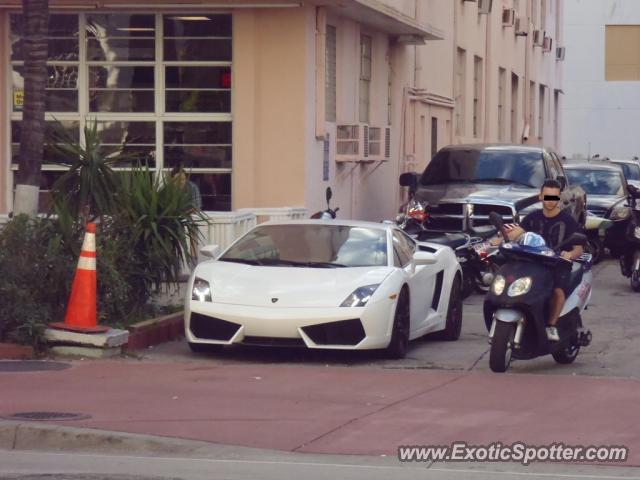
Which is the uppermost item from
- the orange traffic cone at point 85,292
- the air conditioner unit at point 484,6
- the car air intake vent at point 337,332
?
the air conditioner unit at point 484,6

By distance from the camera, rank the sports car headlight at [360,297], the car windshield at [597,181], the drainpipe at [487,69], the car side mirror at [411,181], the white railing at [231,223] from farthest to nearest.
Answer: the drainpipe at [487,69]
the car windshield at [597,181]
the car side mirror at [411,181]
the white railing at [231,223]
the sports car headlight at [360,297]

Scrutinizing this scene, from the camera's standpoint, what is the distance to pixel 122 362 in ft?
39.3

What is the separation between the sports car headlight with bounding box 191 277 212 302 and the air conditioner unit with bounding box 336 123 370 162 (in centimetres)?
886

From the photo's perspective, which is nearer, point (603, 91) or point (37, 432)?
point (37, 432)

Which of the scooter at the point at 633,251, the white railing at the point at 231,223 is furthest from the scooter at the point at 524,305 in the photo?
the scooter at the point at 633,251

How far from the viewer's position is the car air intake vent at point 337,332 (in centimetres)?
1173

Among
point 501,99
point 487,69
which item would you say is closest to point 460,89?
point 487,69

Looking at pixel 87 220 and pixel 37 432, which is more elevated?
pixel 87 220

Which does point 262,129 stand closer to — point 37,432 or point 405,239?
point 405,239

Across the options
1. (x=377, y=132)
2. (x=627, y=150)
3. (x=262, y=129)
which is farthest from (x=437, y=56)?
(x=627, y=150)

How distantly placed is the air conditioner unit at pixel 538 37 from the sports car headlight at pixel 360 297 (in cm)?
3069

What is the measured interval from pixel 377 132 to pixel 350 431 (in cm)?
1454

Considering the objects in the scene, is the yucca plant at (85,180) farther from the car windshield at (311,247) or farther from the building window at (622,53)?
the building window at (622,53)
